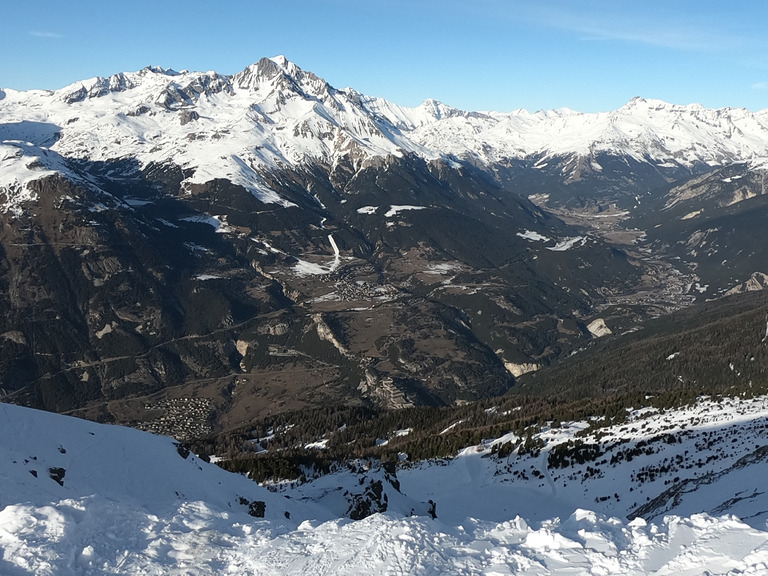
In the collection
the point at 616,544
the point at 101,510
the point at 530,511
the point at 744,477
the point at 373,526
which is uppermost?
the point at 101,510

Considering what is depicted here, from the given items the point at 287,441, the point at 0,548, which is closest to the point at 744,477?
the point at 0,548

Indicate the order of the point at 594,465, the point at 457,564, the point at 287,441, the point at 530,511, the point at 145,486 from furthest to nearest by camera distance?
the point at 287,441 < the point at 594,465 < the point at 530,511 < the point at 145,486 < the point at 457,564

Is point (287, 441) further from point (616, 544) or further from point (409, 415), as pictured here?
point (616, 544)

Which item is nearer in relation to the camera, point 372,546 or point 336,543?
point 372,546

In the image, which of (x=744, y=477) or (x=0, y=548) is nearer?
(x=0, y=548)

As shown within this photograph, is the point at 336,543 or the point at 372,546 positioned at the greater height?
the point at 372,546

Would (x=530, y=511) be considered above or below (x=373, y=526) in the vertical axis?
below

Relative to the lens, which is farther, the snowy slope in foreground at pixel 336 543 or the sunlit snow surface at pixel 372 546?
the snowy slope in foreground at pixel 336 543

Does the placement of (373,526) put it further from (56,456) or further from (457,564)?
(56,456)

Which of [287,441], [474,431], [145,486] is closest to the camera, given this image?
[145,486]

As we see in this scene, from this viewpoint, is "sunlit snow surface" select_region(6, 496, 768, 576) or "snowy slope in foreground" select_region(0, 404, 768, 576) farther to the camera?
"snowy slope in foreground" select_region(0, 404, 768, 576)
